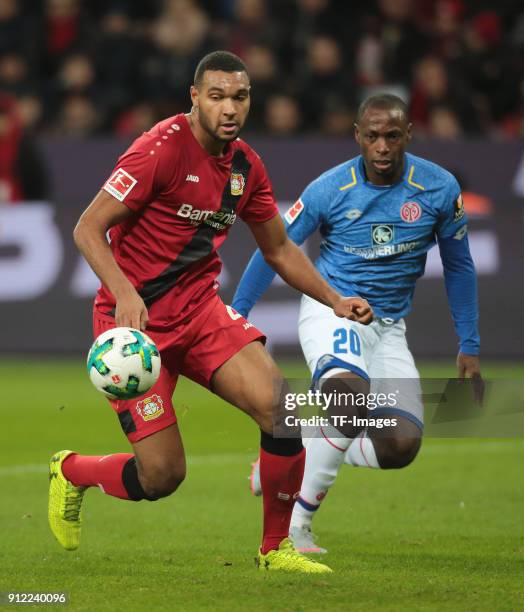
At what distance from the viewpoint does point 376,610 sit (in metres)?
5.21

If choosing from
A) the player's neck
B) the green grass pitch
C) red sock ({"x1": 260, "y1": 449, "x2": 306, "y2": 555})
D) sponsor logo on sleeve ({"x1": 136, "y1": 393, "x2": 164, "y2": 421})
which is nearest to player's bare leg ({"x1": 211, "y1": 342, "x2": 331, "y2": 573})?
red sock ({"x1": 260, "y1": 449, "x2": 306, "y2": 555})

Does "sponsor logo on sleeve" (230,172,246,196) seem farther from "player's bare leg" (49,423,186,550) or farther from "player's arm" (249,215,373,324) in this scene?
"player's bare leg" (49,423,186,550)

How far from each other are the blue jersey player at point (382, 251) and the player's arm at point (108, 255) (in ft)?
4.89

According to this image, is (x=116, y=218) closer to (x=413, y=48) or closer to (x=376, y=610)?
(x=376, y=610)

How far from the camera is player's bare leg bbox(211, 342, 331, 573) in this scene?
239 inches

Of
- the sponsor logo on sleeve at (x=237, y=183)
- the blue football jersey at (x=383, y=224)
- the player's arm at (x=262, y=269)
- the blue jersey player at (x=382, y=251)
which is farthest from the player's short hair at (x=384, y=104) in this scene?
the sponsor logo on sleeve at (x=237, y=183)

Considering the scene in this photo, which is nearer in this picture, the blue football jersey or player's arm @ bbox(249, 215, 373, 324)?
player's arm @ bbox(249, 215, 373, 324)

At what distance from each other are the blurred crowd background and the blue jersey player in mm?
8086

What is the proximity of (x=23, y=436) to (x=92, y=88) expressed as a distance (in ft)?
22.4

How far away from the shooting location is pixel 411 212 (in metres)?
7.18

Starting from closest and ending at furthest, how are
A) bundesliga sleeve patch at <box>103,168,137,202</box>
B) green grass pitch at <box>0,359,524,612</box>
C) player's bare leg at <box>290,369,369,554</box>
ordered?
green grass pitch at <box>0,359,524,612</box>, bundesliga sleeve patch at <box>103,168,137,202</box>, player's bare leg at <box>290,369,369,554</box>

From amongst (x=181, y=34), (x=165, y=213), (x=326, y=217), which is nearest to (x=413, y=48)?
(x=181, y=34)

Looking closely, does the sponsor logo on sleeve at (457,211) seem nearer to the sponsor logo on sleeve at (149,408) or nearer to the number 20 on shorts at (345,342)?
the number 20 on shorts at (345,342)

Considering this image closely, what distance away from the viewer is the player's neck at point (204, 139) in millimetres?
6172
